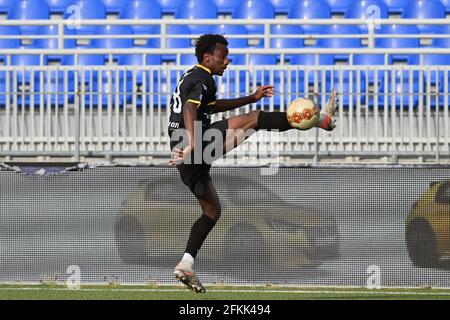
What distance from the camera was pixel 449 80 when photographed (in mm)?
13953

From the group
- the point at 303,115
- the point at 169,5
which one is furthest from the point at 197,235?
the point at 169,5

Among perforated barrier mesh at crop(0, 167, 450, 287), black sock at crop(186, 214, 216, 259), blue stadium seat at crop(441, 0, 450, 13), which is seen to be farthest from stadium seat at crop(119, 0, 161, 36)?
black sock at crop(186, 214, 216, 259)

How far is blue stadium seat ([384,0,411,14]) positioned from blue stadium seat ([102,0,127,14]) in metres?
4.00

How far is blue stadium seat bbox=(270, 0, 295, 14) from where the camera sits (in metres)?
18.1

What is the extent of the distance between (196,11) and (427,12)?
3.46 metres

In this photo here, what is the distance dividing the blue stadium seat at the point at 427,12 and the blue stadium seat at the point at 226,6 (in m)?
2.59

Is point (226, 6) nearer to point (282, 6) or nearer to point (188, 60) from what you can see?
point (282, 6)

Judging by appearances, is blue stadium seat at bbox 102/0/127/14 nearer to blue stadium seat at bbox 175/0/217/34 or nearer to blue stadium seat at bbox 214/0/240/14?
blue stadium seat at bbox 175/0/217/34

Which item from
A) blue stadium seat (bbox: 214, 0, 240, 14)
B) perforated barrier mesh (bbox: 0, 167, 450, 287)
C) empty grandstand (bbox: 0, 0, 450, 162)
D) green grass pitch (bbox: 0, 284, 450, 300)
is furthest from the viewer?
blue stadium seat (bbox: 214, 0, 240, 14)

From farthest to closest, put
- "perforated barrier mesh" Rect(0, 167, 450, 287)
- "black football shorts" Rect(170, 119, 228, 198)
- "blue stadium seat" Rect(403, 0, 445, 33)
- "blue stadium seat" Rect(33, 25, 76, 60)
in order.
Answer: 1. "blue stadium seat" Rect(403, 0, 445, 33)
2. "blue stadium seat" Rect(33, 25, 76, 60)
3. "perforated barrier mesh" Rect(0, 167, 450, 287)
4. "black football shorts" Rect(170, 119, 228, 198)

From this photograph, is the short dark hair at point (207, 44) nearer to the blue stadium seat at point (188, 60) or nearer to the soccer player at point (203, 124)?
the soccer player at point (203, 124)

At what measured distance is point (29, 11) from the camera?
715 inches
